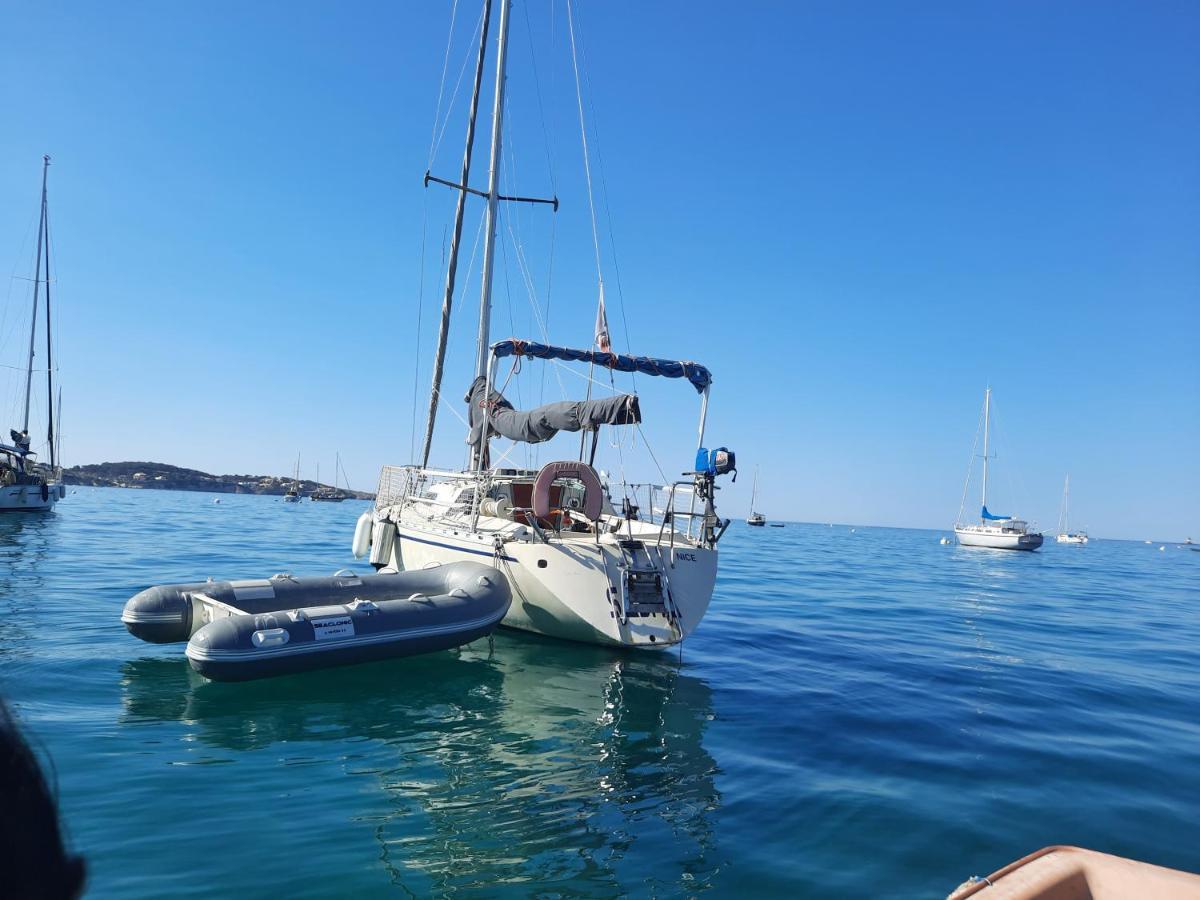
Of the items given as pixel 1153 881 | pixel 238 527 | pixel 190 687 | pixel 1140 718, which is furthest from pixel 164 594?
pixel 238 527

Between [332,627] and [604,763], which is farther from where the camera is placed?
[332,627]

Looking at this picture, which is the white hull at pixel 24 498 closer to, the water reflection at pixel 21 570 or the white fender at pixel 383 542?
the water reflection at pixel 21 570

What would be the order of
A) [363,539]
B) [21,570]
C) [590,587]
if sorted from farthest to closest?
[21,570] → [363,539] → [590,587]

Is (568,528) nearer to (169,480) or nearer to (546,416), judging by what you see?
(546,416)

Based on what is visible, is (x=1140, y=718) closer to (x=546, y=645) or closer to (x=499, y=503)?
(x=546, y=645)

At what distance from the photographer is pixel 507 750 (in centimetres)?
672

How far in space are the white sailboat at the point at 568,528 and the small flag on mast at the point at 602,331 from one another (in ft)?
0.07

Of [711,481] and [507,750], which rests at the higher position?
[711,481]

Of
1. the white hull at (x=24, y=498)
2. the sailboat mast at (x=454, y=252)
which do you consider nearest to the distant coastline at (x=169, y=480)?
the white hull at (x=24, y=498)

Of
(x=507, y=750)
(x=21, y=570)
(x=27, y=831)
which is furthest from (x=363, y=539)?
(x=27, y=831)

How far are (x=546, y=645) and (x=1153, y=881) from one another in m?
8.47

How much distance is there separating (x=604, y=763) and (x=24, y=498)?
115ft

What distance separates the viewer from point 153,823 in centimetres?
493

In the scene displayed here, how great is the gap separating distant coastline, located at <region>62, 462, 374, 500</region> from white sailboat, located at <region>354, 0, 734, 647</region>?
112037 millimetres
